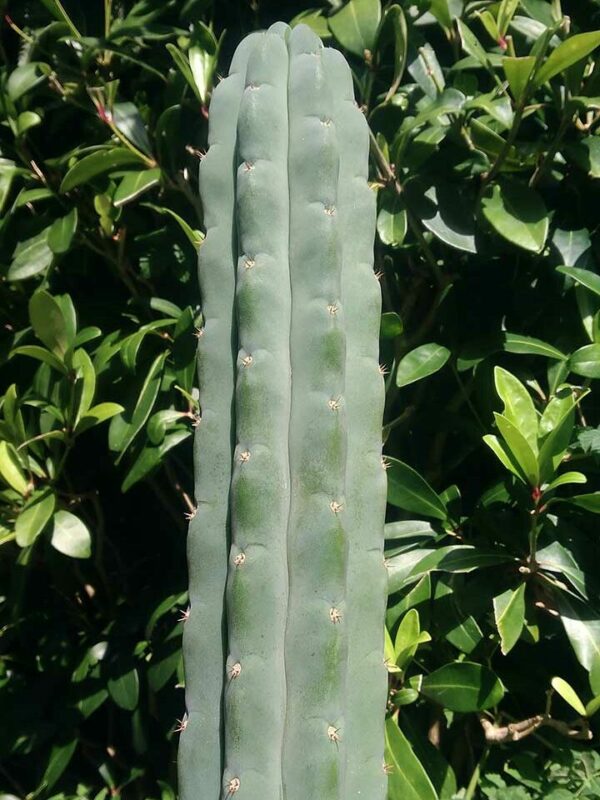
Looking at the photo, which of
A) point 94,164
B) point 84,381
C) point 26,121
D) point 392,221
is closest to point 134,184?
point 94,164

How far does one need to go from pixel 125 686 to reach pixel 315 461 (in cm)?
97

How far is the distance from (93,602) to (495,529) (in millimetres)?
1106

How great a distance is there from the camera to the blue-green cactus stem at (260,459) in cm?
134

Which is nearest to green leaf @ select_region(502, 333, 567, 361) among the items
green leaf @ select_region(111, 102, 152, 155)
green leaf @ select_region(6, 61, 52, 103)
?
green leaf @ select_region(111, 102, 152, 155)

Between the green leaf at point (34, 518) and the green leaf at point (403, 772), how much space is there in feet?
2.54

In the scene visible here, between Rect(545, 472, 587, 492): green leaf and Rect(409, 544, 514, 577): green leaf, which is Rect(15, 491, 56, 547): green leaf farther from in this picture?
Rect(545, 472, 587, 492): green leaf

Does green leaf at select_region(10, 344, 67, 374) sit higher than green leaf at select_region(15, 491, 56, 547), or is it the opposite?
green leaf at select_region(10, 344, 67, 374)

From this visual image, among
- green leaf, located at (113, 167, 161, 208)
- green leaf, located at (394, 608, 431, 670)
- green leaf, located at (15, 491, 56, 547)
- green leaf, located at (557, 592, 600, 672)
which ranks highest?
green leaf, located at (113, 167, 161, 208)

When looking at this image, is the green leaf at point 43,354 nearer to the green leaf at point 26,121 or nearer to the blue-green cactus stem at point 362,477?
the green leaf at point 26,121

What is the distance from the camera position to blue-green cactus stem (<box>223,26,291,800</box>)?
1.34m

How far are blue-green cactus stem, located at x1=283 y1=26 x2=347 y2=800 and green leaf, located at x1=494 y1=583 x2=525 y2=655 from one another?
384 millimetres

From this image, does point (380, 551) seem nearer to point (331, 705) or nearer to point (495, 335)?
point (331, 705)

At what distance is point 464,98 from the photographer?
1797 mm

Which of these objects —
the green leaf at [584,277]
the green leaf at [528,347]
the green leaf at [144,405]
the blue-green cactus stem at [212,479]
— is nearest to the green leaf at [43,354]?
the green leaf at [144,405]
